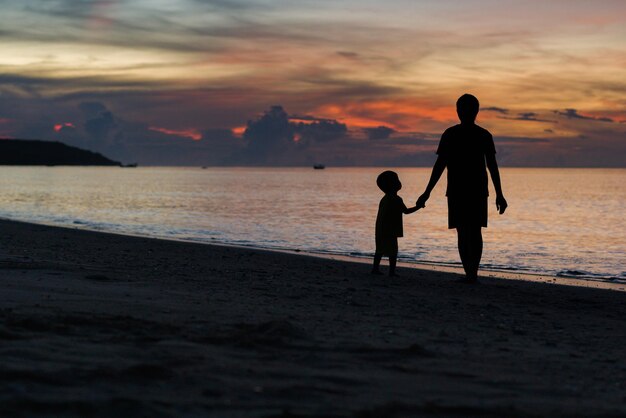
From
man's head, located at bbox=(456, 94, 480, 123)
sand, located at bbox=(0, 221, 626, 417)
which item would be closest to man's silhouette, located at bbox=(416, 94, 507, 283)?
man's head, located at bbox=(456, 94, 480, 123)

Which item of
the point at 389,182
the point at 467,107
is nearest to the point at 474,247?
the point at 389,182

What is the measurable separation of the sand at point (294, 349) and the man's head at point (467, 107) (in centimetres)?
233

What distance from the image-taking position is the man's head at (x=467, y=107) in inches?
385

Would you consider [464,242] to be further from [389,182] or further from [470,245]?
[389,182]

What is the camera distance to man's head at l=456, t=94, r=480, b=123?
977 cm

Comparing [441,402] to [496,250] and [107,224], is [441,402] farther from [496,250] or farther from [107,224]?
[107,224]

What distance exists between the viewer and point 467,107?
386 inches

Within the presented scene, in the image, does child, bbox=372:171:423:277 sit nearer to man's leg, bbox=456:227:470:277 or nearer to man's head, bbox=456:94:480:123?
man's leg, bbox=456:227:470:277

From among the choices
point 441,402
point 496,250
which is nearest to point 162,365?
point 441,402

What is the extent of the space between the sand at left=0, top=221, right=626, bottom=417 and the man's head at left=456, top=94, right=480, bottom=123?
2.33 metres

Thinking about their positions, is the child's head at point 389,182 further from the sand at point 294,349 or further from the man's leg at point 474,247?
the sand at point 294,349

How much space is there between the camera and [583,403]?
410 centimetres

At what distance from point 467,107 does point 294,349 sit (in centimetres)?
569

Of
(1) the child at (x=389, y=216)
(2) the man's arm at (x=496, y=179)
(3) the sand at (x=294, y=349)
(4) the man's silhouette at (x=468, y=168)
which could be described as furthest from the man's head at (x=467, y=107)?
(3) the sand at (x=294, y=349)
